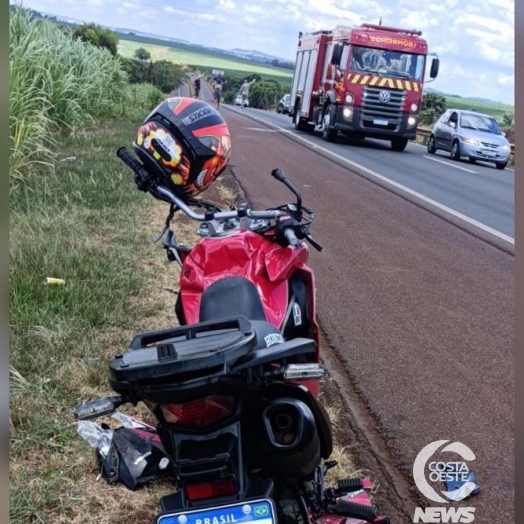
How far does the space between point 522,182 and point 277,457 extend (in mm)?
1281

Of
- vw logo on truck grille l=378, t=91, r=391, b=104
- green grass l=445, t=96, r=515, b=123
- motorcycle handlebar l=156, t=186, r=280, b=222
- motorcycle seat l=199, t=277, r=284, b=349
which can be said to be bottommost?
motorcycle seat l=199, t=277, r=284, b=349

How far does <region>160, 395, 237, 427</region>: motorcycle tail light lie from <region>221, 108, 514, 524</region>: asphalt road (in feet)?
4.83

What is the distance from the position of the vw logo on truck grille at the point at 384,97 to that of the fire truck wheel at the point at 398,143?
1.48m

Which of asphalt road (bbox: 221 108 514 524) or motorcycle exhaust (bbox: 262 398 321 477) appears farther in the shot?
asphalt road (bbox: 221 108 514 524)

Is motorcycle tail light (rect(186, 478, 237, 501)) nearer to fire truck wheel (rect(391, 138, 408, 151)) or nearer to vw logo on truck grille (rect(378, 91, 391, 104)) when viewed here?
vw logo on truck grille (rect(378, 91, 391, 104))

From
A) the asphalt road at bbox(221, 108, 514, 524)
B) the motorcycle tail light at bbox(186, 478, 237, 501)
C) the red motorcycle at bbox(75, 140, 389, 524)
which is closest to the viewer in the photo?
the red motorcycle at bbox(75, 140, 389, 524)

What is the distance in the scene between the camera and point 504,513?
2902mm

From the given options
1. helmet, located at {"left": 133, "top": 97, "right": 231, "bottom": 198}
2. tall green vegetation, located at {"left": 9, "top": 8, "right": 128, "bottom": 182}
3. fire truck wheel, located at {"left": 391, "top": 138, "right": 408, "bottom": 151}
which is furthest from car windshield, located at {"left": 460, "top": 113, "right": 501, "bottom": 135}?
helmet, located at {"left": 133, "top": 97, "right": 231, "bottom": 198}

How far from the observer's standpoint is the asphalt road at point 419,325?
350 cm

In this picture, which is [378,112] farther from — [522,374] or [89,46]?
[522,374]

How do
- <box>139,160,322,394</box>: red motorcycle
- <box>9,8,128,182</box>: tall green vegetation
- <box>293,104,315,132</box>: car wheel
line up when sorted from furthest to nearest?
<box>293,104,315,132</box>: car wheel → <box>9,8,128,182</box>: tall green vegetation → <box>139,160,322,394</box>: red motorcycle

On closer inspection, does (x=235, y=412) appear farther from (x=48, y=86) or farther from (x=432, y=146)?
(x=432, y=146)

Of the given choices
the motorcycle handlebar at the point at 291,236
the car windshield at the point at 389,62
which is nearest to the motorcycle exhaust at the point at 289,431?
the motorcycle handlebar at the point at 291,236

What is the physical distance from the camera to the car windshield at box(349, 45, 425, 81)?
18.5 m
